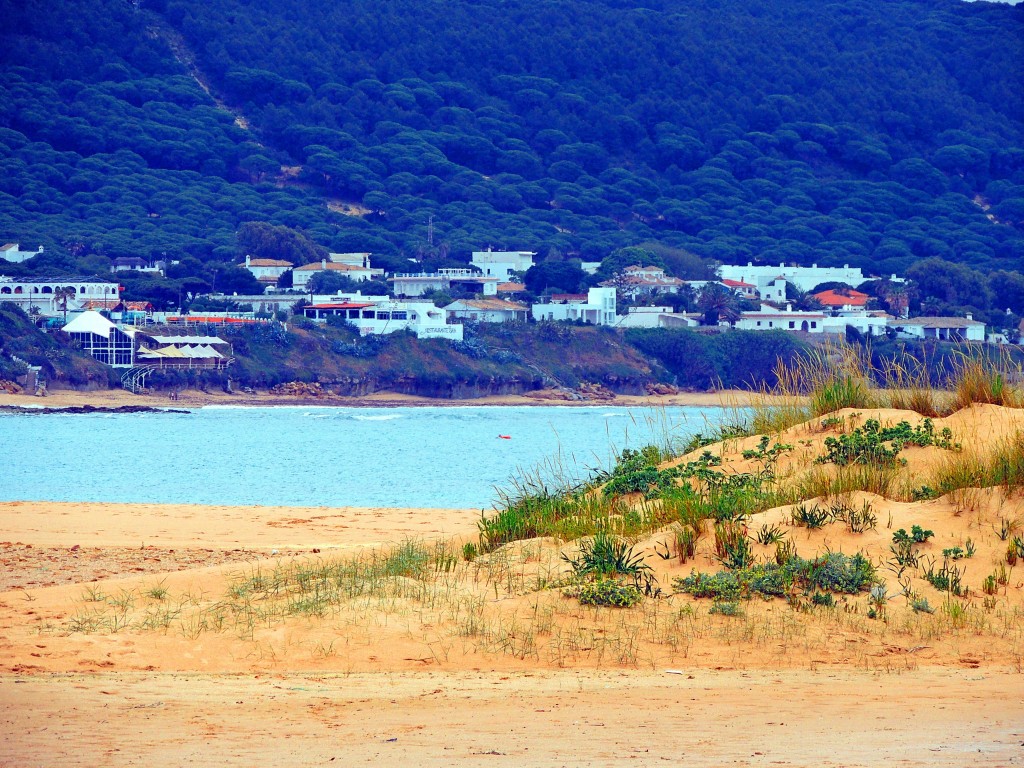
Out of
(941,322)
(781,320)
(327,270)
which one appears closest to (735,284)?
(781,320)

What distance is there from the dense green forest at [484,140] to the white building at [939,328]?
9.45m

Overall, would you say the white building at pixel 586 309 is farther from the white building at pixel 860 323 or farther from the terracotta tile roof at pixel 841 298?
the terracotta tile roof at pixel 841 298

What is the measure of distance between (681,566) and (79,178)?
127m

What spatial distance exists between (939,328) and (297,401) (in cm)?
4355

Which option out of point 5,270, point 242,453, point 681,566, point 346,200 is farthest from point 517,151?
point 681,566

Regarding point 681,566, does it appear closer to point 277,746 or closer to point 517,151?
point 277,746

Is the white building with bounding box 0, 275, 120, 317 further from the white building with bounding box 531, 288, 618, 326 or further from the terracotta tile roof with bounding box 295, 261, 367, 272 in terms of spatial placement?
the white building with bounding box 531, 288, 618, 326

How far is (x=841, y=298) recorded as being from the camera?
341ft

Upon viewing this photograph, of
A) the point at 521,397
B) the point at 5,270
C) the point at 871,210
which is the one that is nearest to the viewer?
the point at 521,397

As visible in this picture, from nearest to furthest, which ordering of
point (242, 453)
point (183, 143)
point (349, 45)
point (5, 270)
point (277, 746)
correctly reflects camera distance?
point (277, 746) → point (242, 453) → point (5, 270) → point (183, 143) → point (349, 45)

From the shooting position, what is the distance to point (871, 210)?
150750 millimetres

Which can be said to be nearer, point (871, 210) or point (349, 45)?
point (871, 210)

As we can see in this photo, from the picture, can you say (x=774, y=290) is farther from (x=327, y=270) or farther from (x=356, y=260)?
(x=327, y=270)

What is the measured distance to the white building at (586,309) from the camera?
9188cm
